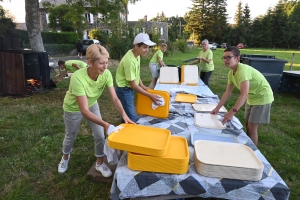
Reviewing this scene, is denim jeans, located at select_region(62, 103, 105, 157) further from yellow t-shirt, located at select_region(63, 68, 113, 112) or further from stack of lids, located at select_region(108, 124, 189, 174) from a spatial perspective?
stack of lids, located at select_region(108, 124, 189, 174)

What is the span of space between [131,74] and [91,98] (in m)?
0.61

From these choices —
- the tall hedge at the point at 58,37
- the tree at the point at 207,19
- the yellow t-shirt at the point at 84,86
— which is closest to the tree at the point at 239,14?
the tree at the point at 207,19

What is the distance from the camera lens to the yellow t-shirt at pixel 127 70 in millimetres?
2512

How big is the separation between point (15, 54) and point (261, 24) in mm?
45354

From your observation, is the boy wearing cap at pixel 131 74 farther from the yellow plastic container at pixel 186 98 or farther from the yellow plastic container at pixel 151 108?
the yellow plastic container at pixel 186 98

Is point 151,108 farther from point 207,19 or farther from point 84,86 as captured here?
point 207,19

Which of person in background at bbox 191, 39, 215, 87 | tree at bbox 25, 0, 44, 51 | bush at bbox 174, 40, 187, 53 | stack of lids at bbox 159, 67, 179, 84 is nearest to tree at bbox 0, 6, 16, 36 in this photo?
tree at bbox 25, 0, 44, 51

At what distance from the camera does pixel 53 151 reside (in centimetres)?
298

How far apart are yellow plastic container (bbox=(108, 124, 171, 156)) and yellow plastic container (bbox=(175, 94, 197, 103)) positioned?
1.54 m

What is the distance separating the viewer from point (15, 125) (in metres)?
3.83

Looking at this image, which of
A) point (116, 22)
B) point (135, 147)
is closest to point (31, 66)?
point (135, 147)

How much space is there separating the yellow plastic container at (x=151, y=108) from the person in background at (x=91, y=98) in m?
0.49

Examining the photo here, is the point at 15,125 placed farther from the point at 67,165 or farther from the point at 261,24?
the point at 261,24

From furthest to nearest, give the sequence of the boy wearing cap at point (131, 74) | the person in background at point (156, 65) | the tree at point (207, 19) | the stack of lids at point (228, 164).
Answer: the tree at point (207, 19) → the person in background at point (156, 65) → the boy wearing cap at point (131, 74) → the stack of lids at point (228, 164)
